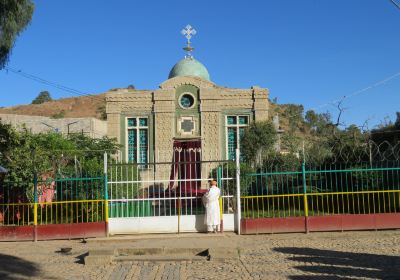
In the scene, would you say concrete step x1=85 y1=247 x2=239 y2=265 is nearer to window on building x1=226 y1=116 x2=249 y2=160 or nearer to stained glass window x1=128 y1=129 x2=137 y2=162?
window on building x1=226 y1=116 x2=249 y2=160

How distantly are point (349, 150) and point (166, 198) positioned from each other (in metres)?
8.81

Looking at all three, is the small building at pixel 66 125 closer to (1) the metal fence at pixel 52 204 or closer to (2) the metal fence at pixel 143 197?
(1) the metal fence at pixel 52 204

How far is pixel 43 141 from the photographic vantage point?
21.8 m

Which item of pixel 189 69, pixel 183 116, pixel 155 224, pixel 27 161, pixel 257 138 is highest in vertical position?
pixel 189 69

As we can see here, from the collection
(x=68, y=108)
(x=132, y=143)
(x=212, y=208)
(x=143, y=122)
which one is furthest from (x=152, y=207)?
(x=68, y=108)

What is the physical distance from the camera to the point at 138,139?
26.9 meters

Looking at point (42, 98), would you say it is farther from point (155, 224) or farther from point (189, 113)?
point (155, 224)

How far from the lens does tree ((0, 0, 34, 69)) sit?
1312cm

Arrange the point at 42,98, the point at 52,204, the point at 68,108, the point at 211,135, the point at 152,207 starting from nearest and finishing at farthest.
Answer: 1. the point at 52,204
2. the point at 152,207
3. the point at 211,135
4. the point at 68,108
5. the point at 42,98

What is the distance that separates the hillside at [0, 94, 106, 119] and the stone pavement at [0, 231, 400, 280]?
6108 centimetres

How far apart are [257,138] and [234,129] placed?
2188 millimetres

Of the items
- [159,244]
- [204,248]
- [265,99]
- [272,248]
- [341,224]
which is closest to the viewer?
[204,248]

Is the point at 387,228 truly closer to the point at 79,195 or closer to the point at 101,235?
the point at 101,235

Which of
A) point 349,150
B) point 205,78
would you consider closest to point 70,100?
point 205,78
